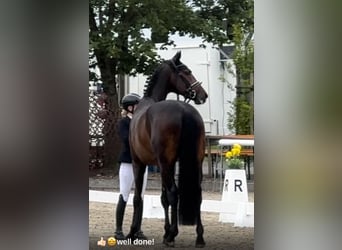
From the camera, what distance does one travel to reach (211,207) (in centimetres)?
270

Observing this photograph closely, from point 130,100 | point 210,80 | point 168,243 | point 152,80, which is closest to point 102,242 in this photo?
point 168,243

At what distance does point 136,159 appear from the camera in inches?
109

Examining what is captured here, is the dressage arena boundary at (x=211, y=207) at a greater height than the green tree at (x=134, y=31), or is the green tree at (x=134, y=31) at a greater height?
the green tree at (x=134, y=31)

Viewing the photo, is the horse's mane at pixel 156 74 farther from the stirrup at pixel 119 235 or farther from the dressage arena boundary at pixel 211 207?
the stirrup at pixel 119 235

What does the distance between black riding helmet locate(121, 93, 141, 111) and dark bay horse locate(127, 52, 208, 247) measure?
3 cm

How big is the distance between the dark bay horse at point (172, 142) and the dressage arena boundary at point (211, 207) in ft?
0.11

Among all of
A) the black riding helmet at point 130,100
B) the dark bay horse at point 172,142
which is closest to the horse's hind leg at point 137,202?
the dark bay horse at point 172,142

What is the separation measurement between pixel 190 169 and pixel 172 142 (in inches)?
6.7

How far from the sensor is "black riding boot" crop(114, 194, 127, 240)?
9.09 ft

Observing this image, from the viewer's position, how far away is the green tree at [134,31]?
2.65 m
